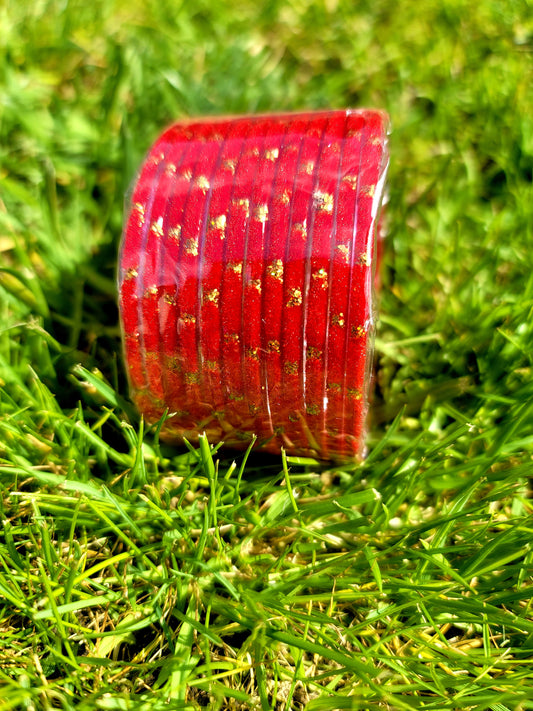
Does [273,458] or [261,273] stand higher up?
[261,273]

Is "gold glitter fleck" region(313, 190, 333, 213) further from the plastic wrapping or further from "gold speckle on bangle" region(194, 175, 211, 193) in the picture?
"gold speckle on bangle" region(194, 175, 211, 193)

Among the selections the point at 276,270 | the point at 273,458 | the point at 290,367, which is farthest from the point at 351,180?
the point at 273,458

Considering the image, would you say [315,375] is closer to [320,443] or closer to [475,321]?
[320,443]

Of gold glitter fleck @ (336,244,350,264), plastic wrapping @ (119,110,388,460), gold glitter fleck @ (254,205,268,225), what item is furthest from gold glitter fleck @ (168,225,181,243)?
gold glitter fleck @ (336,244,350,264)

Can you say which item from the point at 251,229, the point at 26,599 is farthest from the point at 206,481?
the point at 251,229

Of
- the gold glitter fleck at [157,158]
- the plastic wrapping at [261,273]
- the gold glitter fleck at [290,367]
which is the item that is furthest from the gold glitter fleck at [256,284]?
the gold glitter fleck at [157,158]

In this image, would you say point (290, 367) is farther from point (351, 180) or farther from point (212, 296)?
point (351, 180)

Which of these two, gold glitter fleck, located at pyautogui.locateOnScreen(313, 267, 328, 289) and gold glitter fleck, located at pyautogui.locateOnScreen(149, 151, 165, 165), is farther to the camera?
gold glitter fleck, located at pyautogui.locateOnScreen(149, 151, 165, 165)
